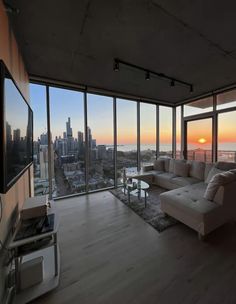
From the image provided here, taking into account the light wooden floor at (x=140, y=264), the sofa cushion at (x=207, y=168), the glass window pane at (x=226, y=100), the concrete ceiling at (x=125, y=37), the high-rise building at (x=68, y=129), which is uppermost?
the concrete ceiling at (x=125, y=37)

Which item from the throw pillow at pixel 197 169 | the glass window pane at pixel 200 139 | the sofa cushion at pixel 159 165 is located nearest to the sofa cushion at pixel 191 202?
the throw pillow at pixel 197 169

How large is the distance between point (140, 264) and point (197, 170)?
2.87m

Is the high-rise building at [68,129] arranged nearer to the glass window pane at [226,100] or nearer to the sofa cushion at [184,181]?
the sofa cushion at [184,181]

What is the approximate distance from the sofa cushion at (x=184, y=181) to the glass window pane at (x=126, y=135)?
1364 mm

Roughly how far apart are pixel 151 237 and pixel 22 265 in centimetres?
152

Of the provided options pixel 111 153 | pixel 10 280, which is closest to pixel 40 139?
pixel 111 153

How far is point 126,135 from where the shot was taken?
4.57 metres

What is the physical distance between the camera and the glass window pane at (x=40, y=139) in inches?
129

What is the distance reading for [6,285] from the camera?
133cm

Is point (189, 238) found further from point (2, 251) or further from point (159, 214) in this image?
point (2, 251)

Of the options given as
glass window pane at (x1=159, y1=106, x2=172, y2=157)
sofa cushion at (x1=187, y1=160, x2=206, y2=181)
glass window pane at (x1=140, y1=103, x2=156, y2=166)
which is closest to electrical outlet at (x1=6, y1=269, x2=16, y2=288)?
sofa cushion at (x1=187, y1=160, x2=206, y2=181)

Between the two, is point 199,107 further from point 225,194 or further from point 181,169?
point 225,194

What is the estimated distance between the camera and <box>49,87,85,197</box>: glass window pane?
11.6ft

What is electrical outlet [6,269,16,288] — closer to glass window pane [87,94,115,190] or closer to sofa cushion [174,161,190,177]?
glass window pane [87,94,115,190]
